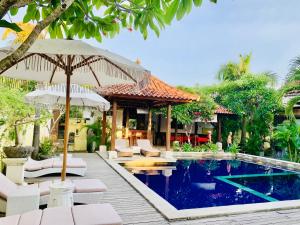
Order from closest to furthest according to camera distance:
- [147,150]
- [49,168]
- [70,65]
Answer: [70,65] → [49,168] → [147,150]

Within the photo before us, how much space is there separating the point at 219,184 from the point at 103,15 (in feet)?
29.6

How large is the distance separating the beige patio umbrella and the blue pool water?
13.7 feet

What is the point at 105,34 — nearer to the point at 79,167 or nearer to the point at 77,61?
the point at 77,61

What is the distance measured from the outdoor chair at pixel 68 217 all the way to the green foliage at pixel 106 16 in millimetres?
2503

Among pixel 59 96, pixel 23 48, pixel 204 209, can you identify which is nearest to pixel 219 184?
pixel 204 209

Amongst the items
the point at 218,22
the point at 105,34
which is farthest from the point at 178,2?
the point at 218,22

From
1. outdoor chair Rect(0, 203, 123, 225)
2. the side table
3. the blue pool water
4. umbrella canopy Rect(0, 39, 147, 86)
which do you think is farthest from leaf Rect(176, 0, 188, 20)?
the blue pool water

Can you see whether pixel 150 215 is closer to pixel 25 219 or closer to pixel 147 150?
pixel 25 219

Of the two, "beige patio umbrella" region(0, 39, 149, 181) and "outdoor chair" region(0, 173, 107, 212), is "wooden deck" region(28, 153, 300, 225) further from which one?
"beige patio umbrella" region(0, 39, 149, 181)

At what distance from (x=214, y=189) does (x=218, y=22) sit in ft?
196

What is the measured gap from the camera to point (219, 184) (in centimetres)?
1035

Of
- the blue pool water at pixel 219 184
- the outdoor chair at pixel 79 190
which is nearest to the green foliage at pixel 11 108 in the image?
the outdoor chair at pixel 79 190

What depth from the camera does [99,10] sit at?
291cm

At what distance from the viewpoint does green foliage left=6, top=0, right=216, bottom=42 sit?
7.54 feet
